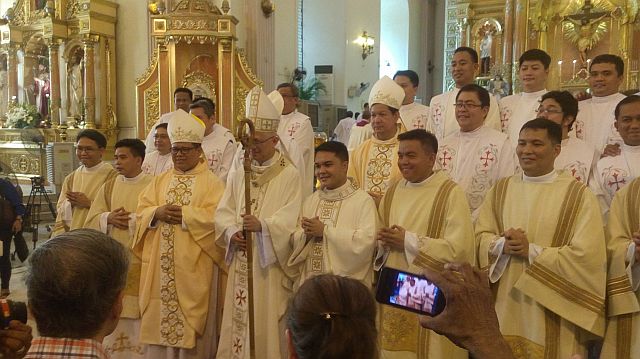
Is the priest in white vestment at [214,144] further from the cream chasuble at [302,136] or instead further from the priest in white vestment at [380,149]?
the priest in white vestment at [380,149]

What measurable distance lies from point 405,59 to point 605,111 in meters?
18.8

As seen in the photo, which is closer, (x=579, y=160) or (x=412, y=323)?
(x=412, y=323)

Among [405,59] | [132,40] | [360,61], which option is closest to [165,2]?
[132,40]

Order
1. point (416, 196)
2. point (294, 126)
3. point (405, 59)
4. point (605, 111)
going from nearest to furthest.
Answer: point (416, 196) < point (605, 111) < point (294, 126) < point (405, 59)

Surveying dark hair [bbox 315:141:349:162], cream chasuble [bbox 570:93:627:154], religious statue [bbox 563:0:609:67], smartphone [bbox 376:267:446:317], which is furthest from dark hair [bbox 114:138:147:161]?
religious statue [bbox 563:0:609:67]

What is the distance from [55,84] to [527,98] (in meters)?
12.6

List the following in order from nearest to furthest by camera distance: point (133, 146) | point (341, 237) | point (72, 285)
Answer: point (72, 285) → point (341, 237) → point (133, 146)

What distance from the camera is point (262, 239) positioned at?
445 centimetres

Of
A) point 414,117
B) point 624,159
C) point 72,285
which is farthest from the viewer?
point 414,117

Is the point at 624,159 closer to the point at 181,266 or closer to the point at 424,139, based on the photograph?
the point at 424,139

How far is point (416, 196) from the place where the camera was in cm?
428

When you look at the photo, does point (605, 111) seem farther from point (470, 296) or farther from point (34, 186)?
point (34, 186)

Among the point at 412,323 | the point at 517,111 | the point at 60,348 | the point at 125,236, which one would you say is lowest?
the point at 412,323

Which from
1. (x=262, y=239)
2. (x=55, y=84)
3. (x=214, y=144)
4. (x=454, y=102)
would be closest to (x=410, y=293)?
(x=262, y=239)
